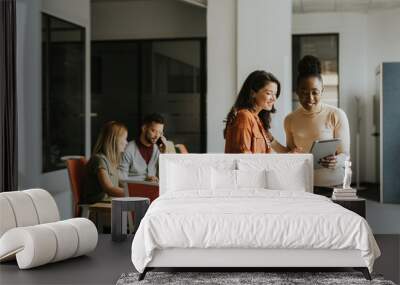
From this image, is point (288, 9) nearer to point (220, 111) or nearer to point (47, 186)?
point (220, 111)

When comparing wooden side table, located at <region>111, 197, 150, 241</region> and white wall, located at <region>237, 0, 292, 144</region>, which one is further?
white wall, located at <region>237, 0, 292, 144</region>

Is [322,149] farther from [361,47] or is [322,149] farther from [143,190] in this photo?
[143,190]

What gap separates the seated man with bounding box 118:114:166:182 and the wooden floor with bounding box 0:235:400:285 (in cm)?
139

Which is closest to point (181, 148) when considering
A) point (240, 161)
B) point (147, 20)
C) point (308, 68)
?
point (240, 161)

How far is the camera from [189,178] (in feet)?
25.1

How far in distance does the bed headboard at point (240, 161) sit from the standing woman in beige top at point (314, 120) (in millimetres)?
201

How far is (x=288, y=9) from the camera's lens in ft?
26.7

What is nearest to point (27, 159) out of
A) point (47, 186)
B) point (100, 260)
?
point (47, 186)

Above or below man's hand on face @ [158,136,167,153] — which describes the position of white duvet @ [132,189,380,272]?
below

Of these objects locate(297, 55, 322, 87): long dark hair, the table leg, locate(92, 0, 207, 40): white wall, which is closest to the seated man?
the table leg

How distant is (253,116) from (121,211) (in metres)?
2.00

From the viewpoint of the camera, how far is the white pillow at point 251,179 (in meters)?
7.48

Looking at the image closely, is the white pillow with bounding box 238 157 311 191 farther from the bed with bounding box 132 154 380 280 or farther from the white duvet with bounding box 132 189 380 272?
the white duvet with bounding box 132 189 380 272

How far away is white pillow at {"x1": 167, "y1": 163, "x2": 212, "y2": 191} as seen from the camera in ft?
25.0
